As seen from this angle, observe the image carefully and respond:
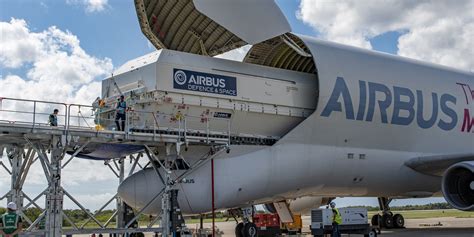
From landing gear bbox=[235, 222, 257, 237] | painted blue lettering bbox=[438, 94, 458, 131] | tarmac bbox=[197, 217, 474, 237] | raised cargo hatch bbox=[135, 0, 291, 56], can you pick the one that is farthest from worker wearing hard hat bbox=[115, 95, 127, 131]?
painted blue lettering bbox=[438, 94, 458, 131]

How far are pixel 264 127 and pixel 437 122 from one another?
8.67 m

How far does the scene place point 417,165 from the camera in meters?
22.7

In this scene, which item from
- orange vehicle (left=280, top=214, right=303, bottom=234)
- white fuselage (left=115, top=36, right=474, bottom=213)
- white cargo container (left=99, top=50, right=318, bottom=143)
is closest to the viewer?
white cargo container (left=99, top=50, right=318, bottom=143)

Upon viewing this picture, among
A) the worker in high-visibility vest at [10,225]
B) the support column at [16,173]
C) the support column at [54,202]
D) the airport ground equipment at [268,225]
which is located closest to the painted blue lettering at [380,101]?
the airport ground equipment at [268,225]

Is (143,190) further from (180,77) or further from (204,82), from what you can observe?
(204,82)

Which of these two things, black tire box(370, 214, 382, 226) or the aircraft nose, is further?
black tire box(370, 214, 382, 226)

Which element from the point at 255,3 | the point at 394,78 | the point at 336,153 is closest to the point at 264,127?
the point at 336,153

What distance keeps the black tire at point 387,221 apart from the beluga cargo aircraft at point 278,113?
4.34 metres

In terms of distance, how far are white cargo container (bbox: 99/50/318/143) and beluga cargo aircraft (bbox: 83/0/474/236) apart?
0.13ft

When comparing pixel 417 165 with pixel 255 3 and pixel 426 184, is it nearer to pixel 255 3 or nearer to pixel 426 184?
pixel 426 184

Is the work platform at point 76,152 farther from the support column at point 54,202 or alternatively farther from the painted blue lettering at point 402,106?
the painted blue lettering at point 402,106

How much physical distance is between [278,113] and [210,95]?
2856 millimetres

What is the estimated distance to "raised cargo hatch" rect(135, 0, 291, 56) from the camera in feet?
59.0

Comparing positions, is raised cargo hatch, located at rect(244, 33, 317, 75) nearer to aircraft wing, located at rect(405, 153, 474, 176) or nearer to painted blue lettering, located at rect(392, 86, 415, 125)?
painted blue lettering, located at rect(392, 86, 415, 125)
